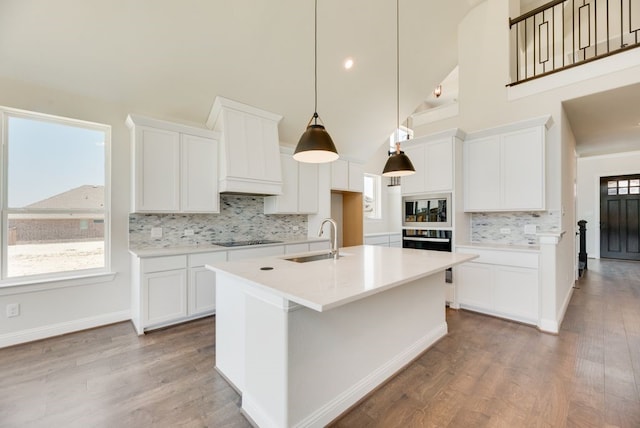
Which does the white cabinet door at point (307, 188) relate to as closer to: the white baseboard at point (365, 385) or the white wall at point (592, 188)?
the white baseboard at point (365, 385)

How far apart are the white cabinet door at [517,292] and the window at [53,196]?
465 centimetres

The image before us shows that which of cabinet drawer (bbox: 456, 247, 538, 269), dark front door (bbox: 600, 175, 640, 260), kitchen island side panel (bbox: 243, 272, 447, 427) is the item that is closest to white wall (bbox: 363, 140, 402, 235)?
cabinet drawer (bbox: 456, 247, 538, 269)

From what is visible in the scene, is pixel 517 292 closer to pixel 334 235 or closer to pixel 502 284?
pixel 502 284

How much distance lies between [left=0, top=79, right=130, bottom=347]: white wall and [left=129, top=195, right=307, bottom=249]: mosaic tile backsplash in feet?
0.65

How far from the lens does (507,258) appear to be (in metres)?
3.31

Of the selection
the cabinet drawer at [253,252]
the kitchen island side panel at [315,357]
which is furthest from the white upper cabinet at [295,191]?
the kitchen island side panel at [315,357]

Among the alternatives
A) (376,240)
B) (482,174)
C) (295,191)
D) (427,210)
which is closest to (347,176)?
(295,191)

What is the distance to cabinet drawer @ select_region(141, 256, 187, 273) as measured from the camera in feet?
9.86

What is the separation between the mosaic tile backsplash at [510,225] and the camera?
357 cm

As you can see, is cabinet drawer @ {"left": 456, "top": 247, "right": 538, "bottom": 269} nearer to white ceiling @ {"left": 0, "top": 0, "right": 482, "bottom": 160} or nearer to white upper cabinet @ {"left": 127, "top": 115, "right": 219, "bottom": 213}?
white ceiling @ {"left": 0, "top": 0, "right": 482, "bottom": 160}

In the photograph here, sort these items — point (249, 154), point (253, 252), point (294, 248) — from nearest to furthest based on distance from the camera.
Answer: point (253, 252) → point (249, 154) → point (294, 248)

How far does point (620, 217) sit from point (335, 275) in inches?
351

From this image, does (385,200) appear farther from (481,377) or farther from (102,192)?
(102,192)

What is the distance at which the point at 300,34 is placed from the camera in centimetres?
362
